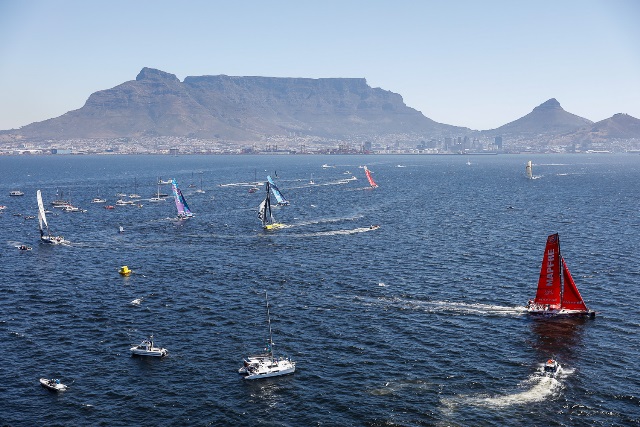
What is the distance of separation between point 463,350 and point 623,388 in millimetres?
20498

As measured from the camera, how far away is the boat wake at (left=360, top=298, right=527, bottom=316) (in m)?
98.8

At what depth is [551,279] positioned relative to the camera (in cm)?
9894

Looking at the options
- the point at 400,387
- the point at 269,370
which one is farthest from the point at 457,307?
the point at 269,370

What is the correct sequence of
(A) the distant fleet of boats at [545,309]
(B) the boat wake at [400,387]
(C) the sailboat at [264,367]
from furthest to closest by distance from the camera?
1. (A) the distant fleet of boats at [545,309]
2. (C) the sailboat at [264,367]
3. (B) the boat wake at [400,387]

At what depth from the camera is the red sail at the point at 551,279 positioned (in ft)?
322

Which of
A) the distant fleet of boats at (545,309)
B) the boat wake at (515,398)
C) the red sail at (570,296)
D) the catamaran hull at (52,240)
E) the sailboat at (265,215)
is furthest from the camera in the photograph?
the sailboat at (265,215)

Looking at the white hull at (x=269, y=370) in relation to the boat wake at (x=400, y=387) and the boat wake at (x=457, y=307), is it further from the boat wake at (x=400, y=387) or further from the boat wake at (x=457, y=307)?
the boat wake at (x=457, y=307)

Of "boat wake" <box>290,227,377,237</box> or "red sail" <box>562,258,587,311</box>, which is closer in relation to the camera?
"red sail" <box>562,258,587,311</box>

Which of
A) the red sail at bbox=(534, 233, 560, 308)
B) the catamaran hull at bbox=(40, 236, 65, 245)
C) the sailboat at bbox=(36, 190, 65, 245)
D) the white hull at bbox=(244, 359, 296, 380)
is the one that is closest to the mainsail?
the catamaran hull at bbox=(40, 236, 65, 245)

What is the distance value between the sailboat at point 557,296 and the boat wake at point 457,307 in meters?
2.98

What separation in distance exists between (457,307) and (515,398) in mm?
32158

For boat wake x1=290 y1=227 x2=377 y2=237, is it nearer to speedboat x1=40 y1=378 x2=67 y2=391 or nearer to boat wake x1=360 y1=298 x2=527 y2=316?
boat wake x1=360 y1=298 x2=527 y2=316

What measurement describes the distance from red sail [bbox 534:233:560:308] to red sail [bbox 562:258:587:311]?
4.40 feet

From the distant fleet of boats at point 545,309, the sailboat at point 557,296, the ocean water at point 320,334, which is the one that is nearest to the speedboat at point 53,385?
the distant fleet of boats at point 545,309
